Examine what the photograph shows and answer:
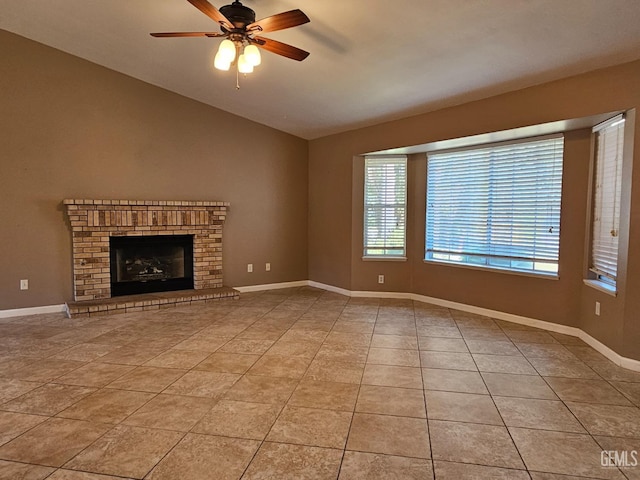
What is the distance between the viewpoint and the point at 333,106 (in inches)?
190

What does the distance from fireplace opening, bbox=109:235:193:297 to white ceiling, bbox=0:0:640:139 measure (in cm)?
215

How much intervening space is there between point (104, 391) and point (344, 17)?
3324mm

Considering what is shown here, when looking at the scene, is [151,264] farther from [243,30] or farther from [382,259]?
[243,30]

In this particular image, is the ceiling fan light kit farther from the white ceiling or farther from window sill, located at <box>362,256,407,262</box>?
window sill, located at <box>362,256,407,262</box>

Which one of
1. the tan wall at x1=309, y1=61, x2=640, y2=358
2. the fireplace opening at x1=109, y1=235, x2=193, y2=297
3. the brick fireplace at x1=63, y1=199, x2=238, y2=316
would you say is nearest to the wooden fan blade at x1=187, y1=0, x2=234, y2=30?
the tan wall at x1=309, y1=61, x2=640, y2=358

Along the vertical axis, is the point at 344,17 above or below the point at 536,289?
above

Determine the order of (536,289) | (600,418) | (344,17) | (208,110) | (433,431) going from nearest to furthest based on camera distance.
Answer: (433,431) → (600,418) → (344,17) → (536,289) → (208,110)

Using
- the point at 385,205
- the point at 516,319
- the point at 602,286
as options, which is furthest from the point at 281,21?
the point at 516,319

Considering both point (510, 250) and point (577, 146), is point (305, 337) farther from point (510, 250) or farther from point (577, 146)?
point (577, 146)

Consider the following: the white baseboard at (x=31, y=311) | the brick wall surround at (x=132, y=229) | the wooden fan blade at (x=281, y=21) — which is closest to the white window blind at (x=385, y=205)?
the brick wall surround at (x=132, y=229)

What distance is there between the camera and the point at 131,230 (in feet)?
16.6

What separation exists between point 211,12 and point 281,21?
48 cm

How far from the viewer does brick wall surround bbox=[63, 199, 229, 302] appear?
4.71m

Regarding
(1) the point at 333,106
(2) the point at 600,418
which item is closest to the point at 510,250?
(2) the point at 600,418
